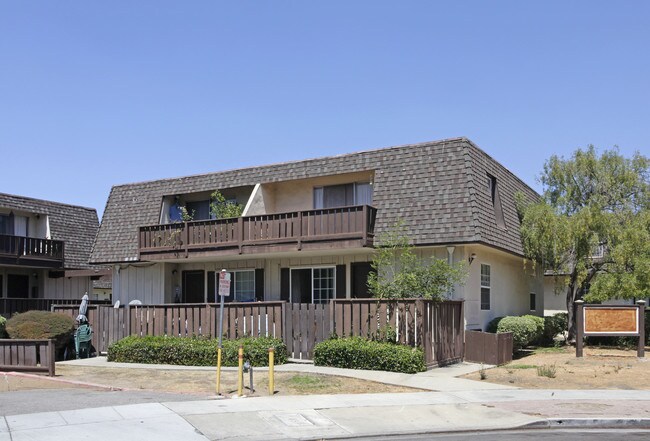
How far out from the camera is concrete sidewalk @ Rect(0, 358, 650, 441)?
36.1ft

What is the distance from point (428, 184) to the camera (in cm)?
2178

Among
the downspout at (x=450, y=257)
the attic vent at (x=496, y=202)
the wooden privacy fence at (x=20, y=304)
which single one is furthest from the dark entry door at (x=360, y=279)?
the wooden privacy fence at (x=20, y=304)

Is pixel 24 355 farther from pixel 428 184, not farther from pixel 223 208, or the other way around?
pixel 428 184

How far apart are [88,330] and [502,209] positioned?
1361 cm

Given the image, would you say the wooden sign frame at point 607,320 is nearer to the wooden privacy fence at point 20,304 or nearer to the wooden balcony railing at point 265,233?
the wooden balcony railing at point 265,233

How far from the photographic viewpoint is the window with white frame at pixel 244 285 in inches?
1024

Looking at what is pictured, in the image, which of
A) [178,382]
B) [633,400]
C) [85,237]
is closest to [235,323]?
[178,382]

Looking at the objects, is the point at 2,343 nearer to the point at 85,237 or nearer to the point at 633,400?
the point at 633,400

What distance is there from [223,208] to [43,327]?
732 centimetres

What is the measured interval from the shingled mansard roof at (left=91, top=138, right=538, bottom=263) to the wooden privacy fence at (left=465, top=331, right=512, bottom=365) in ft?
8.61

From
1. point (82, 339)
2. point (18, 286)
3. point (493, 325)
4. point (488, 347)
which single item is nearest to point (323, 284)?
point (493, 325)

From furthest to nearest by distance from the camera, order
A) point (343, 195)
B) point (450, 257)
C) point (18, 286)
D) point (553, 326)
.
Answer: point (18, 286) → point (553, 326) → point (343, 195) → point (450, 257)

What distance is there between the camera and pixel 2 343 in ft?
61.0

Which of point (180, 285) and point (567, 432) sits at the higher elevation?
point (180, 285)
